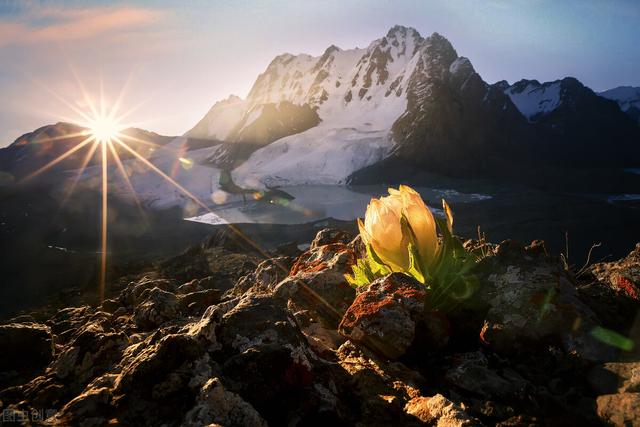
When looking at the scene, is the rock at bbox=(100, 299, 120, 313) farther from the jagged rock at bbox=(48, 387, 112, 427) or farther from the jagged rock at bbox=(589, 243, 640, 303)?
the jagged rock at bbox=(589, 243, 640, 303)

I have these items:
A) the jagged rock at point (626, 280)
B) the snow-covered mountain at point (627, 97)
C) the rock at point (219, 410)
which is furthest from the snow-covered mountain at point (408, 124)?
the rock at point (219, 410)

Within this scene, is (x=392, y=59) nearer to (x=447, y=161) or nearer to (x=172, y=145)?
(x=447, y=161)

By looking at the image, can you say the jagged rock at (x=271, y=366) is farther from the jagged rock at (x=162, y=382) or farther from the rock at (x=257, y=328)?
the jagged rock at (x=162, y=382)

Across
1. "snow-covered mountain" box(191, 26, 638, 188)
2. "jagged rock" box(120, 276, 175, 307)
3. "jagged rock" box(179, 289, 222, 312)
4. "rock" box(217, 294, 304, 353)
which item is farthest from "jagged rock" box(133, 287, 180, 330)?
"snow-covered mountain" box(191, 26, 638, 188)

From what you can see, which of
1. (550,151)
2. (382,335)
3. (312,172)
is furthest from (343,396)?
(550,151)

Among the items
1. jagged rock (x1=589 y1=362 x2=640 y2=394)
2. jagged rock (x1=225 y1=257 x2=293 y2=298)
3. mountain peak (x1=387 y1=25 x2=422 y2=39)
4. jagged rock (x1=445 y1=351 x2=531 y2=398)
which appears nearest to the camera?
jagged rock (x1=589 y1=362 x2=640 y2=394)

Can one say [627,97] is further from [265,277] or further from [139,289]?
[139,289]
